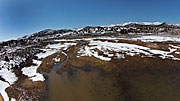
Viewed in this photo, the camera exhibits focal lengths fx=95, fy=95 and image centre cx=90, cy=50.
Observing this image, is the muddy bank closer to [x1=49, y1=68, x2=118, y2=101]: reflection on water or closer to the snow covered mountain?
[x1=49, y1=68, x2=118, y2=101]: reflection on water

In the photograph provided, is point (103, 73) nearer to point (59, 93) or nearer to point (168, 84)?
point (59, 93)

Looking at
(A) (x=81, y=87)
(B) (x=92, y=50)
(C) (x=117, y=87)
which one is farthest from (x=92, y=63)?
(B) (x=92, y=50)

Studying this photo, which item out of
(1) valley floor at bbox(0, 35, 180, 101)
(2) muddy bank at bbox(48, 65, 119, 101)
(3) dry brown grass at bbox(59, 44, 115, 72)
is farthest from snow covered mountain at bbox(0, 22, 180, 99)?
(2) muddy bank at bbox(48, 65, 119, 101)

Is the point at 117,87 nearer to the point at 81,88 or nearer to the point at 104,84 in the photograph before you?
the point at 104,84

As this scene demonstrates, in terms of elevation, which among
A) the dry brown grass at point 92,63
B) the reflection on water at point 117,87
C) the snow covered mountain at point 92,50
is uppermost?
the snow covered mountain at point 92,50

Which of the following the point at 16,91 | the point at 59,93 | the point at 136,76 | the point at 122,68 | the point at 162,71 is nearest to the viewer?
the point at 59,93

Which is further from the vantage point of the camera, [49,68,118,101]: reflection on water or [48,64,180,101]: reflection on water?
[49,68,118,101]: reflection on water

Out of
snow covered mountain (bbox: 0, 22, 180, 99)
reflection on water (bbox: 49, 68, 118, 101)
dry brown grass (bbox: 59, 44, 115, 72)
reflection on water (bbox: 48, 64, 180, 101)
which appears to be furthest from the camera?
snow covered mountain (bbox: 0, 22, 180, 99)

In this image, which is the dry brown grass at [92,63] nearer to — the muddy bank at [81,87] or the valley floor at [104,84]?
the valley floor at [104,84]

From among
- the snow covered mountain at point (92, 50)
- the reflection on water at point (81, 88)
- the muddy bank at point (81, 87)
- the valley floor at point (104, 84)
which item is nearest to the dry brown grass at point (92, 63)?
the valley floor at point (104, 84)

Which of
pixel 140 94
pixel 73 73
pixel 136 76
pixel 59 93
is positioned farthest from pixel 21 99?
pixel 136 76

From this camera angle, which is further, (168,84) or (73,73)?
(73,73)
